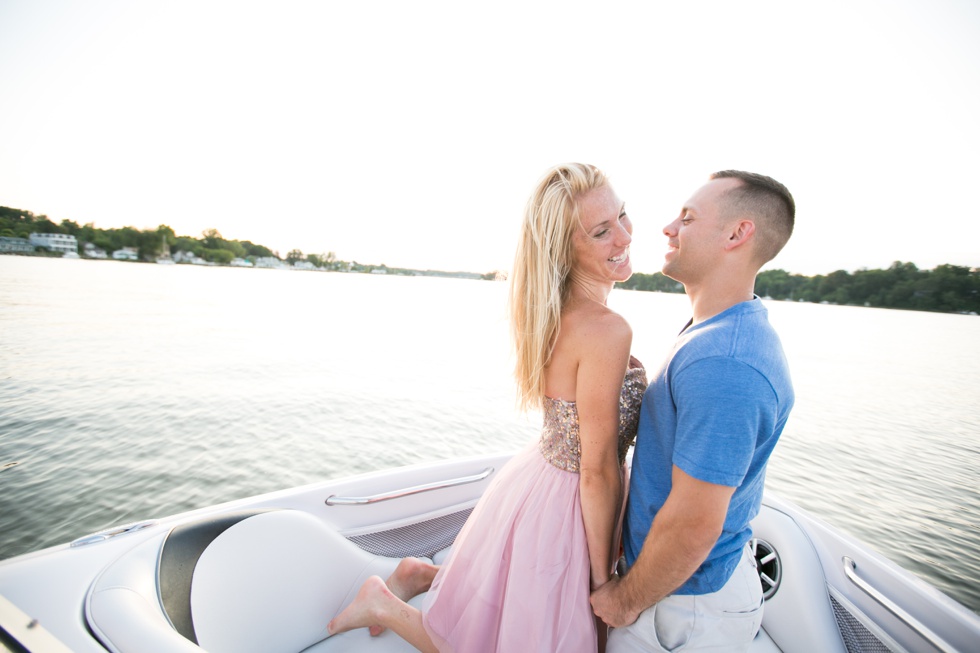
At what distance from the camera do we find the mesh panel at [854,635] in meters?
1.90

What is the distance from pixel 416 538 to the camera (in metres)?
2.78

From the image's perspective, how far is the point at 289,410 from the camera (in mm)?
7758

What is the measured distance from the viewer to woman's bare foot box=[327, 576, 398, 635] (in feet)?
6.19

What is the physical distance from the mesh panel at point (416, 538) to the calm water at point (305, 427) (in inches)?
52.2

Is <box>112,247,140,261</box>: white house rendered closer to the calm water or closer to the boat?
the calm water

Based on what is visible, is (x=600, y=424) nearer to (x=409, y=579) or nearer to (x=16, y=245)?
(x=409, y=579)

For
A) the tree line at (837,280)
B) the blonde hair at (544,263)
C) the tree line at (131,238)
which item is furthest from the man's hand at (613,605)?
the tree line at (131,238)

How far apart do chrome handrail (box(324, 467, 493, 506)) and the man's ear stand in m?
2.25

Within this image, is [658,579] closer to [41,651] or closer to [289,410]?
[41,651]

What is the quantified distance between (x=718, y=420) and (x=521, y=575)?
0.92 m

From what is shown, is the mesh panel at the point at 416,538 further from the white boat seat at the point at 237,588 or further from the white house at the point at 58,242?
the white house at the point at 58,242

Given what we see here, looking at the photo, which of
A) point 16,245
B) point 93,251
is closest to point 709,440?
point 16,245

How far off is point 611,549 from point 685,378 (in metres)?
0.75

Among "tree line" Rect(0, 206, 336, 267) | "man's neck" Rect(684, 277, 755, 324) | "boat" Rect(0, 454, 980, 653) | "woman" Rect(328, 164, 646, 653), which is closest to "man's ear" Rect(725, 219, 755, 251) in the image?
"man's neck" Rect(684, 277, 755, 324)
